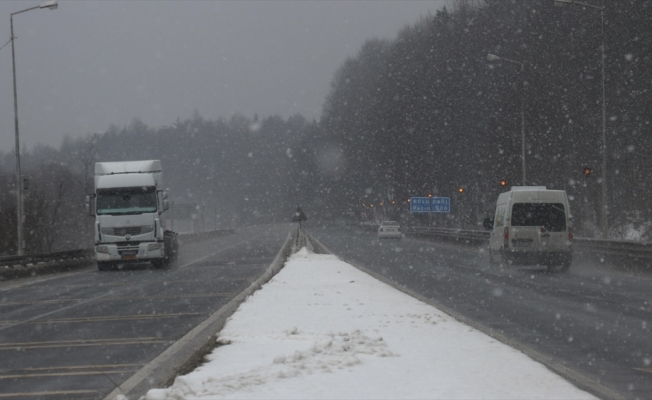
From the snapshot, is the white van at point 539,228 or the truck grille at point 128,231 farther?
the truck grille at point 128,231

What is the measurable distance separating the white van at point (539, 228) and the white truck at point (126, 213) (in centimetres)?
1298

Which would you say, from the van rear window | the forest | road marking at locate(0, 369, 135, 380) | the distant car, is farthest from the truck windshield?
the distant car

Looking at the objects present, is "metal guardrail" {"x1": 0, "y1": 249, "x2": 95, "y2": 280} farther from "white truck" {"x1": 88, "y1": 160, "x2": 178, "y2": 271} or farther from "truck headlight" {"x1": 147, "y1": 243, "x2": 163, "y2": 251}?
"truck headlight" {"x1": 147, "y1": 243, "x2": 163, "y2": 251}

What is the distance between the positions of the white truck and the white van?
42.6 ft

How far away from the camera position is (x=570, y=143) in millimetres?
54062

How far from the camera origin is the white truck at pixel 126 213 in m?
30.3

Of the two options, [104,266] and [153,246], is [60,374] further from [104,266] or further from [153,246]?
[104,266]

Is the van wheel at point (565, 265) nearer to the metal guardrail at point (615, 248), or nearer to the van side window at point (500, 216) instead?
the metal guardrail at point (615, 248)

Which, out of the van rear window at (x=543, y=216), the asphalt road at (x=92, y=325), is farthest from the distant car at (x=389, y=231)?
the asphalt road at (x=92, y=325)

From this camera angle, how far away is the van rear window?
86.8ft

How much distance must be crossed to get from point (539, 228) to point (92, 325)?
17032 millimetres

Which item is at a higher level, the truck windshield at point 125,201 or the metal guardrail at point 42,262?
the truck windshield at point 125,201

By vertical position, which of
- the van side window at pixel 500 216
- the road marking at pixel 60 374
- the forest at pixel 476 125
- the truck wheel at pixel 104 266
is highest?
the forest at pixel 476 125

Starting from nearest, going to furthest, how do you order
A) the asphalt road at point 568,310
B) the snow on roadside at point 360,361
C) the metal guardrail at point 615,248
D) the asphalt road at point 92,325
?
the snow on roadside at point 360,361 < the asphalt road at point 92,325 < the asphalt road at point 568,310 < the metal guardrail at point 615,248
